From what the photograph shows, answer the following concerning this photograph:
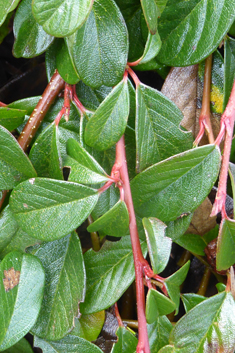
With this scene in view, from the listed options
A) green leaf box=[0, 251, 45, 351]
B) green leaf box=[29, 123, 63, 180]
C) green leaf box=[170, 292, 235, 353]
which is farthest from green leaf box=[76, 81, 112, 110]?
green leaf box=[170, 292, 235, 353]

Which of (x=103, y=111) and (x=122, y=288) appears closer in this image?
(x=103, y=111)

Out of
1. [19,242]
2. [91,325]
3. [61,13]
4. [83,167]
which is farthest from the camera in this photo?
[91,325]

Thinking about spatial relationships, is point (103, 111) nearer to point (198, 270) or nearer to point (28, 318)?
point (28, 318)

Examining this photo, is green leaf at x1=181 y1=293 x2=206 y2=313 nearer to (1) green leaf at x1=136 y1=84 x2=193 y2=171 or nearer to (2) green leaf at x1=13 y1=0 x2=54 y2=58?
(1) green leaf at x1=136 y1=84 x2=193 y2=171

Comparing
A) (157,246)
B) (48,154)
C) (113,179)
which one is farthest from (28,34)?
(157,246)

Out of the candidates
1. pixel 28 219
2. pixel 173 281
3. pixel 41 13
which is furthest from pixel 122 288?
pixel 41 13

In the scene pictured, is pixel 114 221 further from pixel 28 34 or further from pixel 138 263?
pixel 28 34
